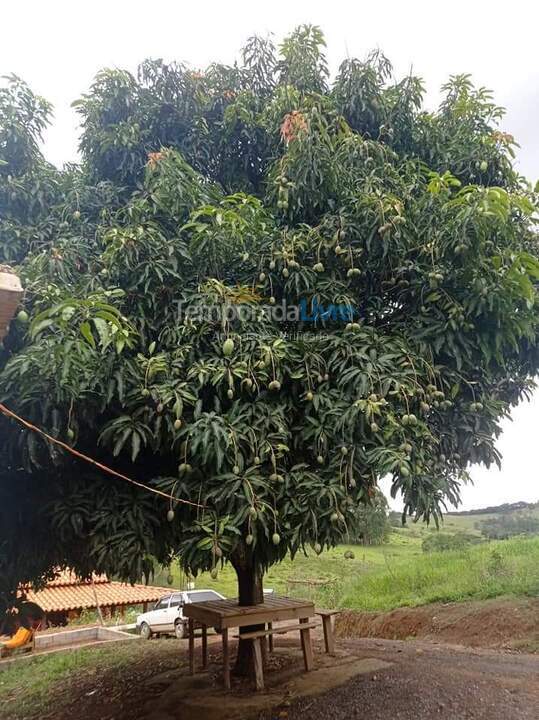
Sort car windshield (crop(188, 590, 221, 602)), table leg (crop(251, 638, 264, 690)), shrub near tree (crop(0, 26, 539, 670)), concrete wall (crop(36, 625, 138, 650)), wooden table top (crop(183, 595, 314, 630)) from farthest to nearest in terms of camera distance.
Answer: car windshield (crop(188, 590, 221, 602))
concrete wall (crop(36, 625, 138, 650))
table leg (crop(251, 638, 264, 690))
wooden table top (crop(183, 595, 314, 630))
shrub near tree (crop(0, 26, 539, 670))

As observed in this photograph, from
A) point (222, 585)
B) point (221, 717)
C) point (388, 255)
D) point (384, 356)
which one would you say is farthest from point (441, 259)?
point (222, 585)

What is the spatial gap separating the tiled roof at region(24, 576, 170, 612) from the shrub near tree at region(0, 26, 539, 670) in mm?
9139

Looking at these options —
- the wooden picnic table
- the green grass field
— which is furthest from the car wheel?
the wooden picnic table

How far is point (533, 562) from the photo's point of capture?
10242mm

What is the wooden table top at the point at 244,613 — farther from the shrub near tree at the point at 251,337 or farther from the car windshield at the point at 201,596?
the car windshield at the point at 201,596

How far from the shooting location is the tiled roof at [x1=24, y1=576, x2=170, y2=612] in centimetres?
1288

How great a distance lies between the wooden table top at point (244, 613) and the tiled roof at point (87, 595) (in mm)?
6643

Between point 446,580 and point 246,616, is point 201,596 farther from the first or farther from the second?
point 246,616

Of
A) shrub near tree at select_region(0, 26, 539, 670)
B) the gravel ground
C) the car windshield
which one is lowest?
the gravel ground

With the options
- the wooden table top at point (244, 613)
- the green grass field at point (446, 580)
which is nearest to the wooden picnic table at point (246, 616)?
the wooden table top at point (244, 613)

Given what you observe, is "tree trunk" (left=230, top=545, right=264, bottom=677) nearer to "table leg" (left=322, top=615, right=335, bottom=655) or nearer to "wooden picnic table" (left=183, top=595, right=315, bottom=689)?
"wooden picnic table" (left=183, top=595, right=315, bottom=689)

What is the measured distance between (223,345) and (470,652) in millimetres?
5857

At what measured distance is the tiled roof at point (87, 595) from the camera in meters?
12.9

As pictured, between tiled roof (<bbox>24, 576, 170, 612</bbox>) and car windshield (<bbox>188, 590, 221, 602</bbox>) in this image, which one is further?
car windshield (<bbox>188, 590, 221, 602</bbox>)
